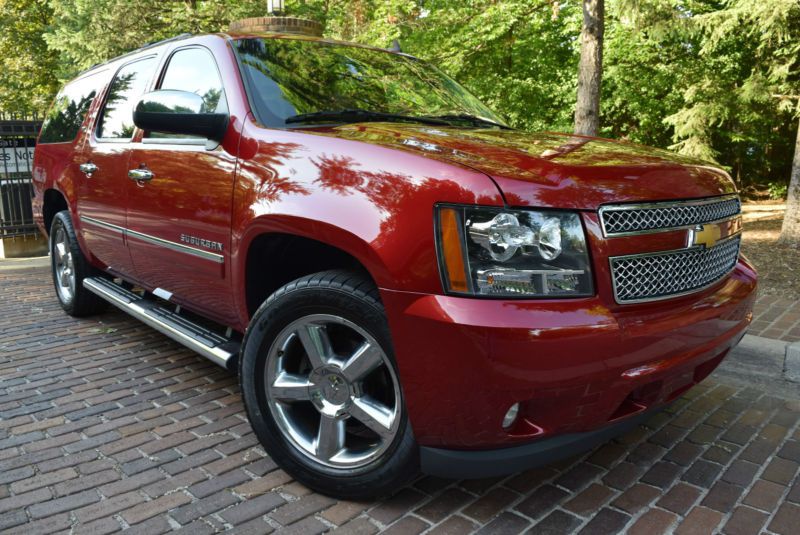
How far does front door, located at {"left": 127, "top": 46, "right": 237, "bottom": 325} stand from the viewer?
297 cm

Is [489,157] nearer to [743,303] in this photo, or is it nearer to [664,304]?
[664,304]

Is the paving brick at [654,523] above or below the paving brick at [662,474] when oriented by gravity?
above

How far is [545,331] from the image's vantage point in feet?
6.36

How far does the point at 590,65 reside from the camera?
7156 millimetres

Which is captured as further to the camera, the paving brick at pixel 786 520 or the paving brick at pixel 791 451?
the paving brick at pixel 791 451

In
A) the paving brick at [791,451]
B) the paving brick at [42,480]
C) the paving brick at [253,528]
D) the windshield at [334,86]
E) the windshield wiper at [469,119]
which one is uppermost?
the windshield at [334,86]

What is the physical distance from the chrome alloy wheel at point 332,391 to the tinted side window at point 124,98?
6.99 ft

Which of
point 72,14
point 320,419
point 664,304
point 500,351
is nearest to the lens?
point 500,351

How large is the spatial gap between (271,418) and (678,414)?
2.17 meters

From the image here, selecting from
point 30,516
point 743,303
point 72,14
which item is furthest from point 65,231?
point 72,14

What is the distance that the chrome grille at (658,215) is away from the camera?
211 cm

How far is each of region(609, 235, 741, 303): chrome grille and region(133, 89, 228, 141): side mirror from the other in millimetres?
1880

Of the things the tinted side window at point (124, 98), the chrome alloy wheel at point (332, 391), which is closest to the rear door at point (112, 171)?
the tinted side window at point (124, 98)

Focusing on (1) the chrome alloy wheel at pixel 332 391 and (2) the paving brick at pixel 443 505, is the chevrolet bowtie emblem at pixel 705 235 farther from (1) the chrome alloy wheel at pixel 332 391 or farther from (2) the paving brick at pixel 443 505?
(2) the paving brick at pixel 443 505
